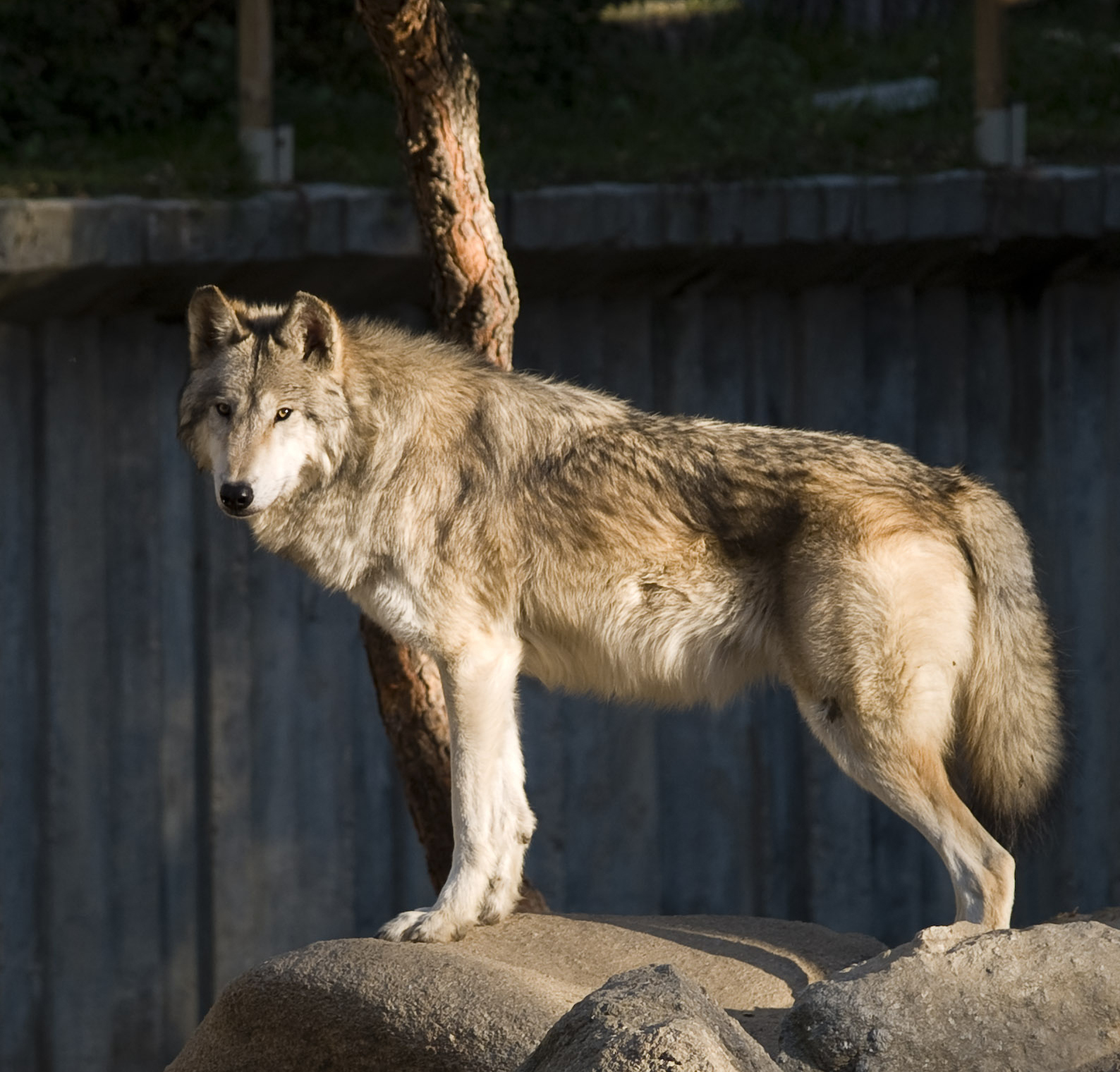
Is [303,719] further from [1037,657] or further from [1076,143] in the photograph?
[1076,143]

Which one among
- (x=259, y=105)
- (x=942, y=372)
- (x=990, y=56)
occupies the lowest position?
(x=942, y=372)

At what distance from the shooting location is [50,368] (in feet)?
22.1

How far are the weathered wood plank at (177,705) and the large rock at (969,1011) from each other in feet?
12.9

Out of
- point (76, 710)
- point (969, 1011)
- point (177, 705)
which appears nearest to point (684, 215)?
point (177, 705)

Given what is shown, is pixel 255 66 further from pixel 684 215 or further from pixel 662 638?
pixel 662 638

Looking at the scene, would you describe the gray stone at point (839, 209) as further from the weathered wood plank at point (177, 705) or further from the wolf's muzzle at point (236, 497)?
the wolf's muzzle at point (236, 497)

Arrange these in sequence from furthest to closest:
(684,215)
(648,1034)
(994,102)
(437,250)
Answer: (994,102)
(684,215)
(437,250)
(648,1034)

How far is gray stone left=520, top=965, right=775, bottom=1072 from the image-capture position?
3.22 m

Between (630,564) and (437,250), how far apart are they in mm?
1587

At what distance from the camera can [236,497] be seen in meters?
4.56

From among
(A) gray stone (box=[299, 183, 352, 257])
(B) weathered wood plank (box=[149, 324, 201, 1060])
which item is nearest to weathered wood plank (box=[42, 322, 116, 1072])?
(B) weathered wood plank (box=[149, 324, 201, 1060])

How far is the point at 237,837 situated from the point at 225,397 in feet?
9.84

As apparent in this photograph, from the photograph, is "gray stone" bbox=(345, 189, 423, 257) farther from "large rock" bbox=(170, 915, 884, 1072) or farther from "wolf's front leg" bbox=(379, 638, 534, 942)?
"large rock" bbox=(170, 915, 884, 1072)

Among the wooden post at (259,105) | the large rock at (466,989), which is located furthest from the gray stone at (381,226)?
the large rock at (466,989)
